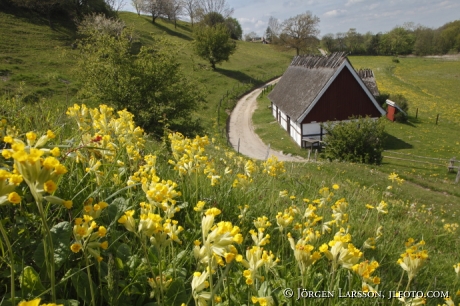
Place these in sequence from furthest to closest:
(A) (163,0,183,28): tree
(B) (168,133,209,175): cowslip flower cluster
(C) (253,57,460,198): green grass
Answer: (A) (163,0,183,28): tree, (C) (253,57,460,198): green grass, (B) (168,133,209,175): cowslip flower cluster

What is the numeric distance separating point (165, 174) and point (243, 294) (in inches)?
68.4

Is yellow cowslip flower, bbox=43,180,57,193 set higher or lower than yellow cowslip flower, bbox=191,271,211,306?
higher

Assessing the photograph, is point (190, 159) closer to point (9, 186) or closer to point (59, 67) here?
point (9, 186)

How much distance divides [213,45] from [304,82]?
24628 millimetres

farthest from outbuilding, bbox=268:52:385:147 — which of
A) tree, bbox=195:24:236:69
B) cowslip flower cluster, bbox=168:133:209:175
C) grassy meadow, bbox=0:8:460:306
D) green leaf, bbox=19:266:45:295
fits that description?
tree, bbox=195:24:236:69

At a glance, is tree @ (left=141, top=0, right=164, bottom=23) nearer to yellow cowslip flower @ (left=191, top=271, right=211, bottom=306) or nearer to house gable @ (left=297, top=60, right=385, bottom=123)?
house gable @ (left=297, top=60, right=385, bottom=123)

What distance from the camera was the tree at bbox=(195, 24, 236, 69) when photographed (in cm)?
4956

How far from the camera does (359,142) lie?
2062 centimetres

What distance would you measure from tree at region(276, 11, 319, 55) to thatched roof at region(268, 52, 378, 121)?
122ft

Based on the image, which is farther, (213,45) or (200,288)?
(213,45)

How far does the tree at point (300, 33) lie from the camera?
68.1 m

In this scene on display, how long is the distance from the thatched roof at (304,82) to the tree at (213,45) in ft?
58.9

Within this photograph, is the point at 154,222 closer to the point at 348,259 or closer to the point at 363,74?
the point at 348,259

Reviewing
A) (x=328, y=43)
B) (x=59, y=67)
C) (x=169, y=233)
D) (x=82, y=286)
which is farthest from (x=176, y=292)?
(x=328, y=43)
